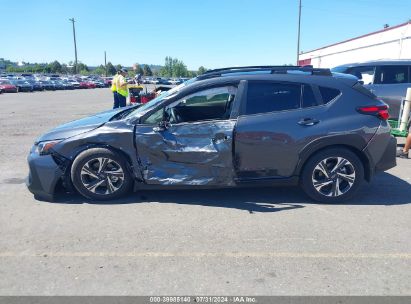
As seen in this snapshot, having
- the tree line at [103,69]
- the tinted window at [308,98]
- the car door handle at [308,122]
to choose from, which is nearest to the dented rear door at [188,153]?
the car door handle at [308,122]

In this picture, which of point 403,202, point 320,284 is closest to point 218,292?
point 320,284

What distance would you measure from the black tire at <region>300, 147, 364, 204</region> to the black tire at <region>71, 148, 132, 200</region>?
2295 millimetres

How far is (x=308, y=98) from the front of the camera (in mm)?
4574

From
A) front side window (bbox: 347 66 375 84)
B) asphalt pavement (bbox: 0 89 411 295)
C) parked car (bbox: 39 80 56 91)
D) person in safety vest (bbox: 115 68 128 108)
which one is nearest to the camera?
asphalt pavement (bbox: 0 89 411 295)

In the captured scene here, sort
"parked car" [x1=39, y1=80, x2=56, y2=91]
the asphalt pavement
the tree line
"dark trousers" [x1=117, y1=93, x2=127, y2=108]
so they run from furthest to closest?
1. the tree line
2. "parked car" [x1=39, y1=80, x2=56, y2=91]
3. "dark trousers" [x1=117, y1=93, x2=127, y2=108]
4. the asphalt pavement

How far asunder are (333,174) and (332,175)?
18mm

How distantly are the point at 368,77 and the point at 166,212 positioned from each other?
7428 mm

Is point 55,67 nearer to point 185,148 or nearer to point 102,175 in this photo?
point 102,175

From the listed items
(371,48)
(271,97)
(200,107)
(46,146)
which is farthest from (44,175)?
(371,48)

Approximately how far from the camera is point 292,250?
136 inches

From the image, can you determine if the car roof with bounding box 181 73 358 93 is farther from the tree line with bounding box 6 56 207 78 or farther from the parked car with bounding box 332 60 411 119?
the tree line with bounding box 6 56 207 78

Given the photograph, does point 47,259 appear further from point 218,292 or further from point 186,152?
point 186,152

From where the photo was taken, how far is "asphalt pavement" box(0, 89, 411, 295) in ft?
9.56

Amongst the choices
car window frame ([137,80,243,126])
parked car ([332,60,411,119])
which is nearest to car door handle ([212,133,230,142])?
car window frame ([137,80,243,126])
